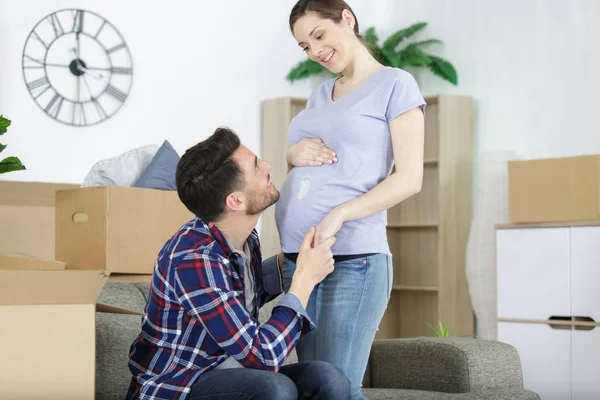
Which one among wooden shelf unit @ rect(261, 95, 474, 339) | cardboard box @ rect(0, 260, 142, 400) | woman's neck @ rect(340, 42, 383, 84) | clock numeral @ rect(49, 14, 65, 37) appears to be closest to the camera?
cardboard box @ rect(0, 260, 142, 400)

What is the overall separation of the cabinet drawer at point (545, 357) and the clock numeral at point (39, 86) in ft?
9.18

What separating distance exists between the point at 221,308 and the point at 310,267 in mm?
184

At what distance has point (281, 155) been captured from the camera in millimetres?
5375

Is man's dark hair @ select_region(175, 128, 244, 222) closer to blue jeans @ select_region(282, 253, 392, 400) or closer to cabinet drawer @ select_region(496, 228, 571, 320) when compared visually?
blue jeans @ select_region(282, 253, 392, 400)

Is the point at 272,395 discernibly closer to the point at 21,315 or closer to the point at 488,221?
the point at 21,315

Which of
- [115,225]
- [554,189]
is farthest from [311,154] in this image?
[554,189]

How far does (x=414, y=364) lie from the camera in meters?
2.84

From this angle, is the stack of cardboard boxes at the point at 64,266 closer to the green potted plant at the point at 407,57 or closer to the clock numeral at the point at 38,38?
the clock numeral at the point at 38,38

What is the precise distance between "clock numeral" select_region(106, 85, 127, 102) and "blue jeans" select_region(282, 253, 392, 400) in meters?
3.52

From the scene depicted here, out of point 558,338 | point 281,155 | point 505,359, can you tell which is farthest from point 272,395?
point 281,155

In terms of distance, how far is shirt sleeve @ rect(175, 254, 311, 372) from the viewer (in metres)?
1.62

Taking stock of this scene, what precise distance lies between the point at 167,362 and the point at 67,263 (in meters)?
1.26

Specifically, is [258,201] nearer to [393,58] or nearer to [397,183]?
[397,183]

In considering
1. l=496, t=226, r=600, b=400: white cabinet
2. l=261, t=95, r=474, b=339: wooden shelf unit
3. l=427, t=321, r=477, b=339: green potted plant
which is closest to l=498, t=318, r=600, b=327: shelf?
l=496, t=226, r=600, b=400: white cabinet
